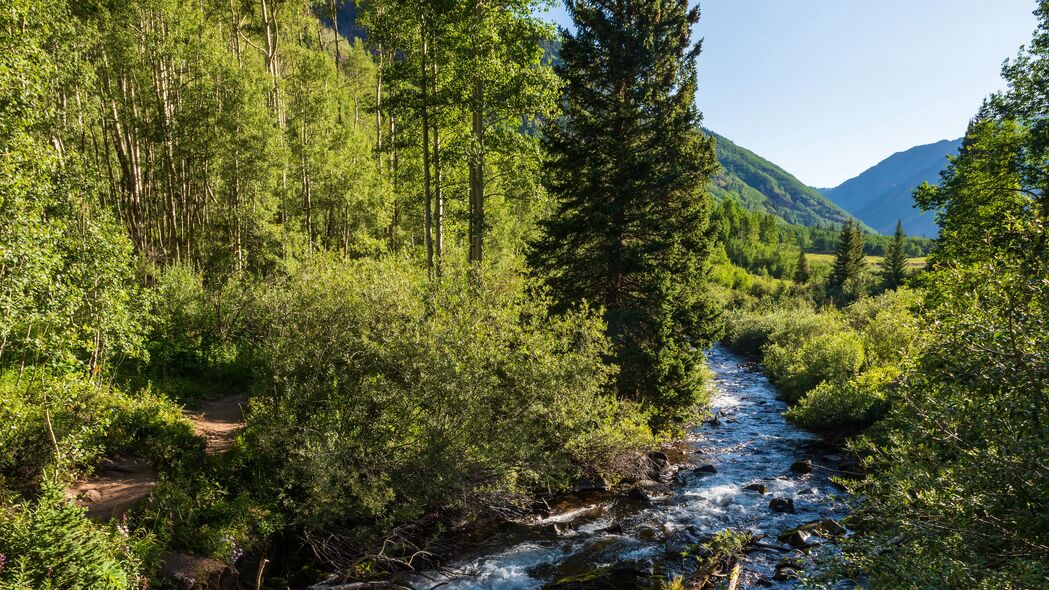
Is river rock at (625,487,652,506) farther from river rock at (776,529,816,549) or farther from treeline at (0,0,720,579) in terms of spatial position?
river rock at (776,529,816,549)

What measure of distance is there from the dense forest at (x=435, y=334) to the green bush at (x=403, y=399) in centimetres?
8

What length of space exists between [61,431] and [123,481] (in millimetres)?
1586

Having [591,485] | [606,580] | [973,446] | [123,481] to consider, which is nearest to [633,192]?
[591,485]

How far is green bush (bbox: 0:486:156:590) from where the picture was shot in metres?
6.42

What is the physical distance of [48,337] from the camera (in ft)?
31.7

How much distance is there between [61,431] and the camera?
31.6 ft

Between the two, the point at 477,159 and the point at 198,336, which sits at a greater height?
the point at 477,159

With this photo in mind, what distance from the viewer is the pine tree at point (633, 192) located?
17.4 m

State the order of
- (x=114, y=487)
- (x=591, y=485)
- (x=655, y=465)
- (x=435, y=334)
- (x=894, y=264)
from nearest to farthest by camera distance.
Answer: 1. (x=114, y=487)
2. (x=435, y=334)
3. (x=591, y=485)
4. (x=655, y=465)
5. (x=894, y=264)

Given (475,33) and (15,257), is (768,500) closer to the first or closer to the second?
(475,33)

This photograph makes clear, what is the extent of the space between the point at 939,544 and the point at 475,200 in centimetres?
1477

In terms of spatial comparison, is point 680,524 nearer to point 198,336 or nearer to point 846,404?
point 846,404

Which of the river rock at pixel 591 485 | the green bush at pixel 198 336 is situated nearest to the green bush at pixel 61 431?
the green bush at pixel 198 336

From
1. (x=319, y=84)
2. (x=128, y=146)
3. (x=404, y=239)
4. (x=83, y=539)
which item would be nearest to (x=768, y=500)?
(x=83, y=539)
